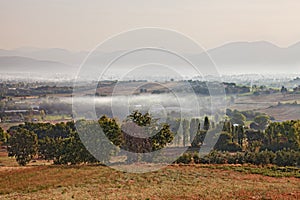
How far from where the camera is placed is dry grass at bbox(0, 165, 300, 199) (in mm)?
23812

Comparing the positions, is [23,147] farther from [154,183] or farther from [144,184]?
[154,183]

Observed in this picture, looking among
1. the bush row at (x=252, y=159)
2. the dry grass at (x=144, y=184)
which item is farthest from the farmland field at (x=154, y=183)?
the bush row at (x=252, y=159)

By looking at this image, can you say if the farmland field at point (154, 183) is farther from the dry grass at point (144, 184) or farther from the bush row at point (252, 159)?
the bush row at point (252, 159)

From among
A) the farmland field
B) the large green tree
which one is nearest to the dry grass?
the farmland field

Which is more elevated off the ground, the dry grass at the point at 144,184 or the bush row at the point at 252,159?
the bush row at the point at 252,159

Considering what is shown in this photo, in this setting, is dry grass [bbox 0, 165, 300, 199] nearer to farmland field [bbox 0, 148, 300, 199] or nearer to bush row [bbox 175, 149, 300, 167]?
farmland field [bbox 0, 148, 300, 199]

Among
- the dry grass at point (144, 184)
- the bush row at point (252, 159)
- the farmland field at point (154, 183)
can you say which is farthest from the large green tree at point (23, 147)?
the bush row at point (252, 159)

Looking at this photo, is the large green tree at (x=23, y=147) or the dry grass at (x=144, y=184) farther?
the large green tree at (x=23, y=147)

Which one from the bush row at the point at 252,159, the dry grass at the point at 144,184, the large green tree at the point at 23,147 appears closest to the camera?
the dry grass at the point at 144,184

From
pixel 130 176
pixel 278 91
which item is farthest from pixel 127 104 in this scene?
pixel 278 91

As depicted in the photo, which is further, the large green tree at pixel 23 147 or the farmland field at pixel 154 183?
the large green tree at pixel 23 147

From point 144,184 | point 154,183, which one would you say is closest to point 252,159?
point 154,183

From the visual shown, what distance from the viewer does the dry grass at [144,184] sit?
23.8 meters

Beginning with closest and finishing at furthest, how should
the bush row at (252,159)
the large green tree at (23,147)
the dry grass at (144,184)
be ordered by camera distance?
1. the dry grass at (144,184)
2. the bush row at (252,159)
3. the large green tree at (23,147)
